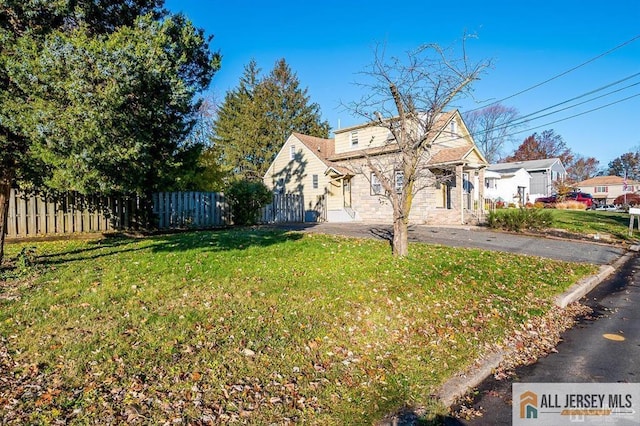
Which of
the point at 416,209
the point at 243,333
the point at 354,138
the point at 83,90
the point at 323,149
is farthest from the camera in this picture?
the point at 323,149

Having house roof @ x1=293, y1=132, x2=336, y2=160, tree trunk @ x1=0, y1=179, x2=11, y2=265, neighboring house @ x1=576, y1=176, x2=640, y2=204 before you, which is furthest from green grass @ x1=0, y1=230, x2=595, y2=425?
neighboring house @ x1=576, y1=176, x2=640, y2=204

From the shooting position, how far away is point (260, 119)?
36.9 meters

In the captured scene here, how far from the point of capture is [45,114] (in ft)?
18.0

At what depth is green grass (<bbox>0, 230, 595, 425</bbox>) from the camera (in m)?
3.01

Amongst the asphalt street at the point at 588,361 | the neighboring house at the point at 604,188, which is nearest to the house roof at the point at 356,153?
the asphalt street at the point at 588,361

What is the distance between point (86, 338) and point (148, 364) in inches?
38.4

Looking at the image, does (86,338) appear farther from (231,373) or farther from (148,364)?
(231,373)

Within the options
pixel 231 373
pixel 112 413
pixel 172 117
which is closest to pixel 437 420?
pixel 231 373

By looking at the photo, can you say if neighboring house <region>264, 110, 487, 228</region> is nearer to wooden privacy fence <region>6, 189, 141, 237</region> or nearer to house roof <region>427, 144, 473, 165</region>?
house roof <region>427, 144, 473, 165</region>

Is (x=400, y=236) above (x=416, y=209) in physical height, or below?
below

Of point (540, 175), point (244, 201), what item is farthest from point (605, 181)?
point (244, 201)

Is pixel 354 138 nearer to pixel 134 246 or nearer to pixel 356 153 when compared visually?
pixel 356 153

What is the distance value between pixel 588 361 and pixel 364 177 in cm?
A: 1675

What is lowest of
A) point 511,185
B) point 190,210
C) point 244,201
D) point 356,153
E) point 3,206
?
point 190,210
